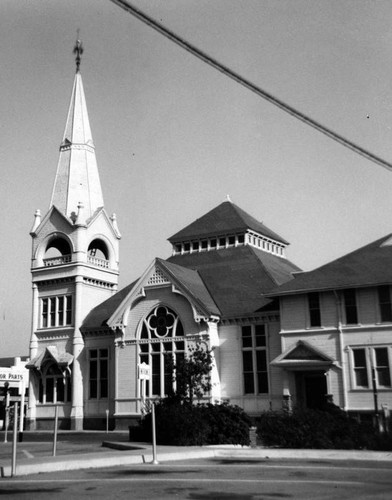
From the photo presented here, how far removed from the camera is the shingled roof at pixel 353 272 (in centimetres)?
3844

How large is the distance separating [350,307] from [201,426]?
1720 centimetres

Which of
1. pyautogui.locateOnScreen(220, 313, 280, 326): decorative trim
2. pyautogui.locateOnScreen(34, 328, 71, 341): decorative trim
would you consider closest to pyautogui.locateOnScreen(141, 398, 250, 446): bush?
pyautogui.locateOnScreen(220, 313, 280, 326): decorative trim

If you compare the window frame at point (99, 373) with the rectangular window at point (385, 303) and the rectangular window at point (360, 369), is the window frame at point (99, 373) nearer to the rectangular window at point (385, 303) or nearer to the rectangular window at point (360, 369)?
A: the rectangular window at point (360, 369)

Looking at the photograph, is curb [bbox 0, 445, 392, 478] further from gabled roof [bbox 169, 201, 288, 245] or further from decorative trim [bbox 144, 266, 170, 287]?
gabled roof [bbox 169, 201, 288, 245]

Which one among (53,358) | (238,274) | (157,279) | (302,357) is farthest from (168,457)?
(53,358)

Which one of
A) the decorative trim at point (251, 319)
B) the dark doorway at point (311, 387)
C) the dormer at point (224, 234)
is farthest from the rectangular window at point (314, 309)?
the dormer at point (224, 234)

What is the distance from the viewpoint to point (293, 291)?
132 feet

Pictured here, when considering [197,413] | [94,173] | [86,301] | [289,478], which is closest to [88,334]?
[86,301]

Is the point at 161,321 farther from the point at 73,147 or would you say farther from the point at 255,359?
the point at 73,147

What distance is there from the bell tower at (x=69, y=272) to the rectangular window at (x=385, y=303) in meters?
22.3

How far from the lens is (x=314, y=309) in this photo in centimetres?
4034

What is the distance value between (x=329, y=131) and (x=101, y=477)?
886 cm

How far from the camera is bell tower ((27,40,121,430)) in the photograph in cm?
4969

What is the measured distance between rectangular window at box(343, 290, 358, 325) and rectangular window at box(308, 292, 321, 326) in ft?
5.47
